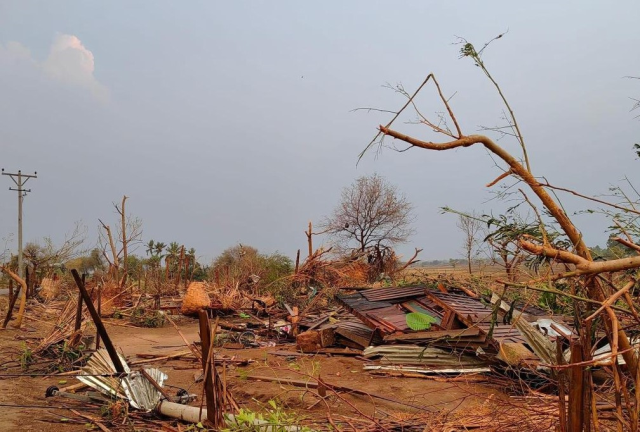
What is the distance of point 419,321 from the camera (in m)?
9.21

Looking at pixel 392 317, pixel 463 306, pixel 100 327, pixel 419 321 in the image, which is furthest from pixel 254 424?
pixel 463 306

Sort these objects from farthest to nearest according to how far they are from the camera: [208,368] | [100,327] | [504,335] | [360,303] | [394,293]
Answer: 1. [394,293]
2. [360,303]
3. [504,335]
4. [100,327]
5. [208,368]

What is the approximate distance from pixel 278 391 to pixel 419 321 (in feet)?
11.3

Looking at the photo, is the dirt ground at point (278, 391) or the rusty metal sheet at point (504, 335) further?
the rusty metal sheet at point (504, 335)

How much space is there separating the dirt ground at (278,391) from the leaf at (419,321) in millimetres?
1219

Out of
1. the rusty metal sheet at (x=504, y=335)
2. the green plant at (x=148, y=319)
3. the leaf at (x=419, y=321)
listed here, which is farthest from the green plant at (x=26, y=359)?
the rusty metal sheet at (x=504, y=335)

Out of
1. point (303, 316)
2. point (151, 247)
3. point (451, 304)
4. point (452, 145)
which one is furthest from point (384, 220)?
point (452, 145)

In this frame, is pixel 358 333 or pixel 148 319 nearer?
pixel 358 333

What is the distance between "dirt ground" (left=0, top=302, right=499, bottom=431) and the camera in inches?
220

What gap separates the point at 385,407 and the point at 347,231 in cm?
2975

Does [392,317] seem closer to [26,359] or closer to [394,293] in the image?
[394,293]

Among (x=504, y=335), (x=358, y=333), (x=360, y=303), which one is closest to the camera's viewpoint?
(x=504, y=335)

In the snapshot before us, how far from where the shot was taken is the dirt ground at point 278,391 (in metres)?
5.59

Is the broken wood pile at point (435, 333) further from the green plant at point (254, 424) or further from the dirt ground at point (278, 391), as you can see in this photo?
the green plant at point (254, 424)
